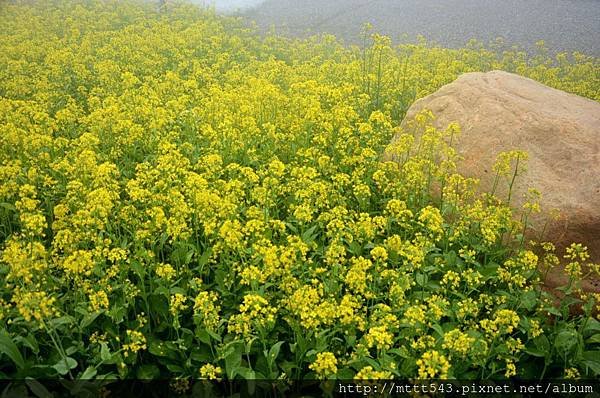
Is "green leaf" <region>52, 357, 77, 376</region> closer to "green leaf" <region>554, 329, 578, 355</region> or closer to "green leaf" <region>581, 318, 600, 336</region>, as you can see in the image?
"green leaf" <region>554, 329, 578, 355</region>

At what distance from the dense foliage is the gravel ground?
8.00 meters

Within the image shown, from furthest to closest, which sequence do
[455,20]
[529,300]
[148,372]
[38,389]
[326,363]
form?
[455,20] < [529,300] < [148,372] < [38,389] < [326,363]

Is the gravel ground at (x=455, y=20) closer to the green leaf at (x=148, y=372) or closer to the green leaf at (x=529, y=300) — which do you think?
the green leaf at (x=529, y=300)

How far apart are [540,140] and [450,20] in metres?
12.3

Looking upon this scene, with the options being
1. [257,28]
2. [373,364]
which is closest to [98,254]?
[373,364]

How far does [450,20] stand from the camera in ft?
57.5

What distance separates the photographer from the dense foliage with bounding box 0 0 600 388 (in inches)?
161

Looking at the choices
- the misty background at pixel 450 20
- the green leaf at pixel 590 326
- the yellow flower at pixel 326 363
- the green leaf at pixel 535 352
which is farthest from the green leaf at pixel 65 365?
the misty background at pixel 450 20

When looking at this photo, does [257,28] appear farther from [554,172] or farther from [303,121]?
[554,172]

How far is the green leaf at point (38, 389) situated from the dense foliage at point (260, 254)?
0.54 ft

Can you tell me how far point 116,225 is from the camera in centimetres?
532

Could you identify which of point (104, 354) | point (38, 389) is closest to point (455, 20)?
point (104, 354)

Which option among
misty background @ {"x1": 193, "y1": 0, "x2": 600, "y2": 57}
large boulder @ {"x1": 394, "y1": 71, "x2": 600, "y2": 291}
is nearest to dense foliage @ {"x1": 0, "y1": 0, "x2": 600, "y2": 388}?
large boulder @ {"x1": 394, "y1": 71, "x2": 600, "y2": 291}

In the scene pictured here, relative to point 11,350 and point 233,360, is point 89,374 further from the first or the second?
point 233,360
